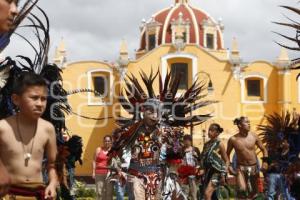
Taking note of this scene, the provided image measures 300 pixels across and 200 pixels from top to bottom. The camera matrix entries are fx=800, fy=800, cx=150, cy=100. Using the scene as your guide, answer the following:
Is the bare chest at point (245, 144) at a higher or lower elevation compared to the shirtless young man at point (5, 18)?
lower

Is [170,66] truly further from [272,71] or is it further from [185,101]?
[185,101]

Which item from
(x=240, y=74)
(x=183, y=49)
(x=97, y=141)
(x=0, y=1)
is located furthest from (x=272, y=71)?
(x=0, y=1)

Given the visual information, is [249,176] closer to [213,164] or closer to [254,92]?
[213,164]

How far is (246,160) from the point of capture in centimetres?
1249

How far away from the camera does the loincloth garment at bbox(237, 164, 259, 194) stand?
12.4 meters

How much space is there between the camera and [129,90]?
11.2m

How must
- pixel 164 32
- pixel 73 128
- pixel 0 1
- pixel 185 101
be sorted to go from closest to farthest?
pixel 0 1, pixel 185 101, pixel 73 128, pixel 164 32

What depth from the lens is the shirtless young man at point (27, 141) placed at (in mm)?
5609

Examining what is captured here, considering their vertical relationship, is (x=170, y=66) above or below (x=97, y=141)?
above

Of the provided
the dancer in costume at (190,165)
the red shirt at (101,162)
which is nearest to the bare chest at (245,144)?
the dancer in costume at (190,165)

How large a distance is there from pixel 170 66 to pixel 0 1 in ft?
162

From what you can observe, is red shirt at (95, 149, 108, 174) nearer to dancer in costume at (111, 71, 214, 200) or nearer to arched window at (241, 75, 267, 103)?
dancer in costume at (111, 71, 214, 200)

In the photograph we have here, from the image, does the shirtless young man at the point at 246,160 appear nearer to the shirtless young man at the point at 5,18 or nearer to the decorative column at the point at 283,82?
the shirtless young man at the point at 5,18

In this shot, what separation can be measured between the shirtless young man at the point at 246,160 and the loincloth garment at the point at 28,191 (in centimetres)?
699
